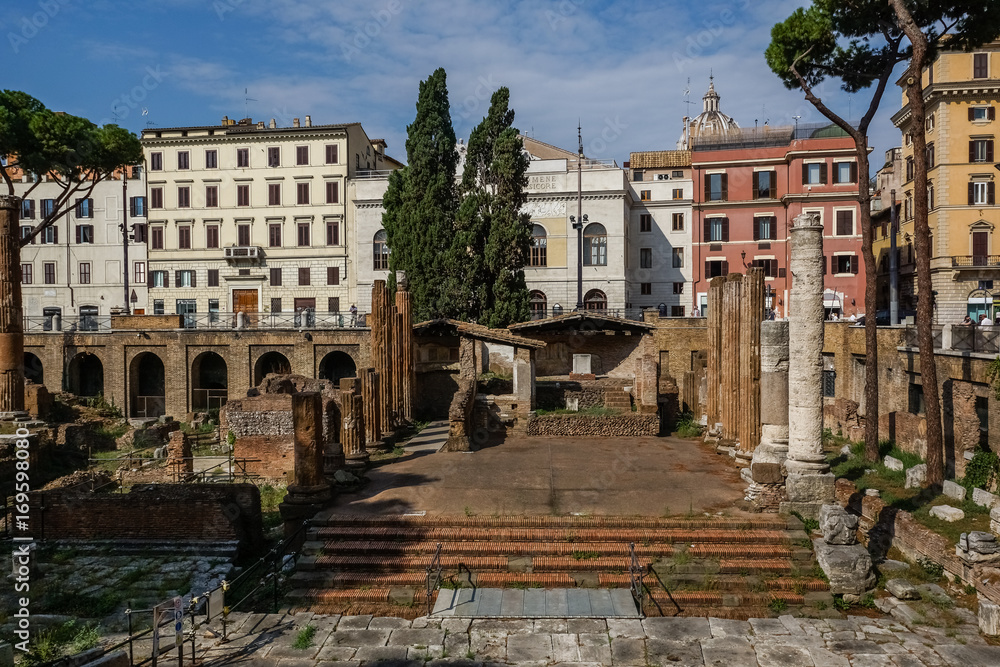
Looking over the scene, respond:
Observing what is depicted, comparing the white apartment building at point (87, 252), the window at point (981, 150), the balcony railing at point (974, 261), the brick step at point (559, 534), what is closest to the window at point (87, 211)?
the white apartment building at point (87, 252)

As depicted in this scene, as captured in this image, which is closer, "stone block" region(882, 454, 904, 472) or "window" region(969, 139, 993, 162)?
"stone block" region(882, 454, 904, 472)

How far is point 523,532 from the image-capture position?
40.3 feet

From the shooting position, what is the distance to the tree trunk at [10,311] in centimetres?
2503

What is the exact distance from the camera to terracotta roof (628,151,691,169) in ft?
163

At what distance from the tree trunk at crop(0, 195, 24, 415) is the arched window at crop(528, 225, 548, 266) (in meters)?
24.4

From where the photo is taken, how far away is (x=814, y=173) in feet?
132

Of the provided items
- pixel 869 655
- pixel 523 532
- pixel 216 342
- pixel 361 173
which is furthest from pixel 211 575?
pixel 361 173

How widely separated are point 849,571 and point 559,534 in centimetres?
448

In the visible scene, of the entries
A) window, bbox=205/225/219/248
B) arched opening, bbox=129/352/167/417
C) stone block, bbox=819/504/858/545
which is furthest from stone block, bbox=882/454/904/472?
window, bbox=205/225/219/248

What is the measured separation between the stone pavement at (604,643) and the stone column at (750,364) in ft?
20.0

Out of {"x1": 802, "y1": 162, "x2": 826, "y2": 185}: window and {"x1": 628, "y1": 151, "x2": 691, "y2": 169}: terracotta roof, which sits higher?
{"x1": 628, "y1": 151, "x2": 691, "y2": 169}: terracotta roof

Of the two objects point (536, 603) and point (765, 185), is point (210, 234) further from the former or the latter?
point (536, 603)

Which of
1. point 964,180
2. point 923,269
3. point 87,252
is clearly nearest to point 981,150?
point 964,180

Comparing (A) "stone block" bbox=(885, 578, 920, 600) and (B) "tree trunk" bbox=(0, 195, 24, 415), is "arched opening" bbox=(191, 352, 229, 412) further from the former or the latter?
(A) "stone block" bbox=(885, 578, 920, 600)
